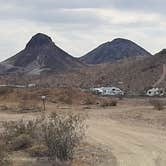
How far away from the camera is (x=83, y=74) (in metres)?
142

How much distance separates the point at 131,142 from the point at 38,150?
17.9ft

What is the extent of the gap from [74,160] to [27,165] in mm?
1605

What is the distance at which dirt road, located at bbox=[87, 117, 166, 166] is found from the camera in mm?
20078

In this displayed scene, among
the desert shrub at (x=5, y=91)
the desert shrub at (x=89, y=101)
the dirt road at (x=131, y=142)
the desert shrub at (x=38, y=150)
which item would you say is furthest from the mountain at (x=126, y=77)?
the desert shrub at (x=38, y=150)

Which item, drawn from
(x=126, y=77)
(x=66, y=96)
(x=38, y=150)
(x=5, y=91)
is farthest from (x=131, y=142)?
(x=126, y=77)

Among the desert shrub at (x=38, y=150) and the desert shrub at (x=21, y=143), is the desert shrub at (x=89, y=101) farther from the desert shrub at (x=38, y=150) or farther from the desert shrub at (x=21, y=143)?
the desert shrub at (x=38, y=150)

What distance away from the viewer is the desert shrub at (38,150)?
20716 millimetres

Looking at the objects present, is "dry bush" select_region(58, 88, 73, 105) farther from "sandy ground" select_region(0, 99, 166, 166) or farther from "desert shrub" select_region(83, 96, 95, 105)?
"sandy ground" select_region(0, 99, 166, 166)

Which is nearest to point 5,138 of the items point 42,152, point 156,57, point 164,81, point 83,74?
point 42,152

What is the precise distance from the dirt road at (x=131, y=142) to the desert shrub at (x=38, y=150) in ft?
8.53

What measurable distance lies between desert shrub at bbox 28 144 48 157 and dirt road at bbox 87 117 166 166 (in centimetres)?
260

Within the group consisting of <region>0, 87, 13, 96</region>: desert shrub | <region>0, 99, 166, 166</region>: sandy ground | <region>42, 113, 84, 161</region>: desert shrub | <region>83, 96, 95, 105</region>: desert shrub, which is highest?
<region>0, 87, 13, 96</region>: desert shrub

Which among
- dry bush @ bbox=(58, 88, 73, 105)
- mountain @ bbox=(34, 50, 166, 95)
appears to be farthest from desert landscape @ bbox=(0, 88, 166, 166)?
mountain @ bbox=(34, 50, 166, 95)

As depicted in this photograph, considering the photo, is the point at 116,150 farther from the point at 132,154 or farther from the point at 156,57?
the point at 156,57
